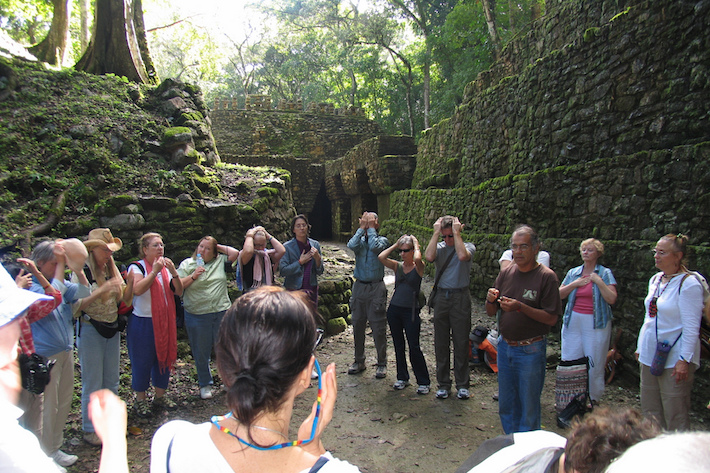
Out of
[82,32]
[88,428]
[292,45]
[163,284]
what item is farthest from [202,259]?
[292,45]

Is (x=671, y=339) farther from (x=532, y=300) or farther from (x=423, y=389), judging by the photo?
(x=423, y=389)

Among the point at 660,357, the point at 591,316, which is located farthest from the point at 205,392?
the point at 660,357

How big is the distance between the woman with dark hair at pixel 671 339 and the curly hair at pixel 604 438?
2404 millimetres

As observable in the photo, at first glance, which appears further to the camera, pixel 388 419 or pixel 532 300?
pixel 388 419

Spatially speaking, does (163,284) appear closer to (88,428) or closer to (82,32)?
(88,428)

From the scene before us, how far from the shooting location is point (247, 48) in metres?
31.3

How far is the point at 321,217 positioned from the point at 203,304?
14118 mm

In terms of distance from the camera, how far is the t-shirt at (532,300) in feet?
9.90

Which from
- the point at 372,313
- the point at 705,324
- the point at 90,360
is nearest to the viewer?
the point at 705,324

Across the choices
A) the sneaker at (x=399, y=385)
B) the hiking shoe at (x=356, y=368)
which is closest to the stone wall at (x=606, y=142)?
the sneaker at (x=399, y=385)

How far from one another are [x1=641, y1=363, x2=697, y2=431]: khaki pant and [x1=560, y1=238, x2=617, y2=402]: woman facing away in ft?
1.97

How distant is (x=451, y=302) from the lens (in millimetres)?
4191

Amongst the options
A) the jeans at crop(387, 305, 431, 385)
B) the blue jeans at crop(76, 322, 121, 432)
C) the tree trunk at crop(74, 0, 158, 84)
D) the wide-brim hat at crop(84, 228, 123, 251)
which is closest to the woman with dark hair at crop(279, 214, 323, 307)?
the jeans at crop(387, 305, 431, 385)

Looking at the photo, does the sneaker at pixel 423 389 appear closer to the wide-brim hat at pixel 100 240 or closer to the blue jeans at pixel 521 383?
the blue jeans at pixel 521 383
